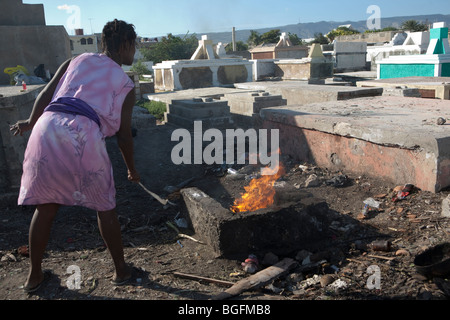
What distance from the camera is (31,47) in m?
8.88

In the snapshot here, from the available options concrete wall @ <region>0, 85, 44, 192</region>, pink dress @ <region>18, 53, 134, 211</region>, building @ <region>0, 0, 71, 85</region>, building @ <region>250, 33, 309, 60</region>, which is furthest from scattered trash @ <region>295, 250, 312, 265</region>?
building @ <region>250, 33, 309, 60</region>

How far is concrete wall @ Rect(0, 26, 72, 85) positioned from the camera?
28.1 feet

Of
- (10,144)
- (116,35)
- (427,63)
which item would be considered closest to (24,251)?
(10,144)

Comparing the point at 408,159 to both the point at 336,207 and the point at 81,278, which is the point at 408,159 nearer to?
the point at 336,207

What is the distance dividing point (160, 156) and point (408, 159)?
3.95 meters

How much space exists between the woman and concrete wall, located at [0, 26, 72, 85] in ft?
23.8

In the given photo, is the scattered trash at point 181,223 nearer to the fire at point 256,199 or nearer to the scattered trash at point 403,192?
the fire at point 256,199

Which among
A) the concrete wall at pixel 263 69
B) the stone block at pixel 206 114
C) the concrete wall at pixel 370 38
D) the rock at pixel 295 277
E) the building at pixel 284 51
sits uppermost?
the concrete wall at pixel 370 38

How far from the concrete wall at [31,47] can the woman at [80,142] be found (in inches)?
286

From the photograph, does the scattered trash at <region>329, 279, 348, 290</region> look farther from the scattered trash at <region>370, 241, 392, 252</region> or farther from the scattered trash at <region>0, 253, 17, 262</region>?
the scattered trash at <region>0, 253, 17, 262</region>

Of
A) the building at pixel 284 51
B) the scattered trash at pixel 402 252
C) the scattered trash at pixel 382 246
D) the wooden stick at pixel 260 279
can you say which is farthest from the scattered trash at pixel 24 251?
the building at pixel 284 51

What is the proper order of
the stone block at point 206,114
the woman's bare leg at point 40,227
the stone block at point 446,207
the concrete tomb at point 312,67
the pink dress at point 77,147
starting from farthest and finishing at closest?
the concrete tomb at point 312,67 → the stone block at point 206,114 → the stone block at point 446,207 → the woman's bare leg at point 40,227 → the pink dress at point 77,147

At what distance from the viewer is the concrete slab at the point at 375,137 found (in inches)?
139

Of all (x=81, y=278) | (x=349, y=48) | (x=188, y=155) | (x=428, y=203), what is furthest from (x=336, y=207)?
(x=349, y=48)
